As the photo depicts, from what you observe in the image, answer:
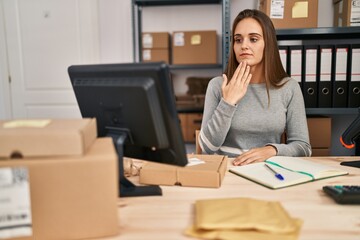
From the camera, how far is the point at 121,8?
2.85 meters

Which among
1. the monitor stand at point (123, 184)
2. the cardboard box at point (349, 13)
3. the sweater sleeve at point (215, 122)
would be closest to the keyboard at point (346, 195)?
the monitor stand at point (123, 184)

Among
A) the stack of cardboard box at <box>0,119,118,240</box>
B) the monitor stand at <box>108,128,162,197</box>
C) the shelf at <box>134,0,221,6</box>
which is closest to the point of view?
the stack of cardboard box at <box>0,119,118,240</box>

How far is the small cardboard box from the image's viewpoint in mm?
937

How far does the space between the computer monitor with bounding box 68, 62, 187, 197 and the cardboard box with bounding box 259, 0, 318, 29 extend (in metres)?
1.55

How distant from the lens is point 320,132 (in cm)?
217

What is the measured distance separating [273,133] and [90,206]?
1090 millimetres

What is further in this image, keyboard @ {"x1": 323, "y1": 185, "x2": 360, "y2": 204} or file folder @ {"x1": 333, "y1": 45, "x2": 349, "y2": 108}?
file folder @ {"x1": 333, "y1": 45, "x2": 349, "y2": 108}

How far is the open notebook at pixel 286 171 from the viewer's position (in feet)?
3.12

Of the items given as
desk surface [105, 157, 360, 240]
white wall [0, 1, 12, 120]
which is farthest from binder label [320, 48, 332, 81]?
white wall [0, 1, 12, 120]

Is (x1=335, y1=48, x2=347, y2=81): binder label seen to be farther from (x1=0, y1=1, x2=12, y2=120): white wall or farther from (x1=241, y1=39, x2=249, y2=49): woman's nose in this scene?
(x1=0, y1=1, x2=12, y2=120): white wall

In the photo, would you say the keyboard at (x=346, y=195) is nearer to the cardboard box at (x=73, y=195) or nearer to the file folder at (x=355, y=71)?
the cardboard box at (x=73, y=195)

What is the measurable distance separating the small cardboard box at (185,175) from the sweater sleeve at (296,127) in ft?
1.70

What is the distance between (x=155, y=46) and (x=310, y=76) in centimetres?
111

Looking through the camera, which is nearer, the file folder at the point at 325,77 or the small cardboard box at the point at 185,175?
the small cardboard box at the point at 185,175
